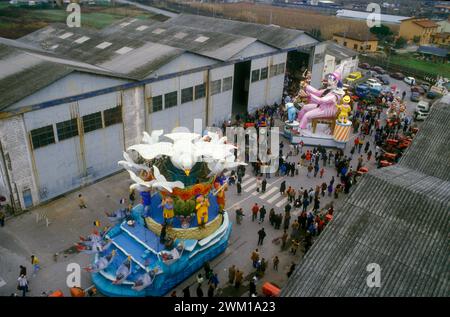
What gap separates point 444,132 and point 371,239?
16801 millimetres

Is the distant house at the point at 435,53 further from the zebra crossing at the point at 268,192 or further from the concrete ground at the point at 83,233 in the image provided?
the zebra crossing at the point at 268,192

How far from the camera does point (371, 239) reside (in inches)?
698

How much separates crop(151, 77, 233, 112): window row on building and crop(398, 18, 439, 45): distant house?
7116 cm

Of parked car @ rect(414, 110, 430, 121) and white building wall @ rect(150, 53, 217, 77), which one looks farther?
parked car @ rect(414, 110, 430, 121)

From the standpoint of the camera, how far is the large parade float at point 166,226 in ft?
66.6

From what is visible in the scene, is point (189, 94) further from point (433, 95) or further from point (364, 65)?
point (364, 65)

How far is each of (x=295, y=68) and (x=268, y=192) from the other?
3050cm

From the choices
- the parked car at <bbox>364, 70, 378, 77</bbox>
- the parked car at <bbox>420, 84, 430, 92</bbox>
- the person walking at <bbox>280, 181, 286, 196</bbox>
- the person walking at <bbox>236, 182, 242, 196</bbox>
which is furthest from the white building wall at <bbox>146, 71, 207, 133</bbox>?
the parked car at <bbox>420, 84, 430, 92</bbox>

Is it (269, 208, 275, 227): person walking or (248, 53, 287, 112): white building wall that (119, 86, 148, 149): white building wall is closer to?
(269, 208, 275, 227): person walking

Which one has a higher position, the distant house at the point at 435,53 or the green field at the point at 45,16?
the green field at the point at 45,16

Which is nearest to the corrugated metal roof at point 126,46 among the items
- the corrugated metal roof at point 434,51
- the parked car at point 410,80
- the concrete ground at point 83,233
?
the concrete ground at point 83,233

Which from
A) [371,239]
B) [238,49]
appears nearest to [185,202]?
[371,239]

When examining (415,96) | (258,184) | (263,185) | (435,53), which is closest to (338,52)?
(415,96)

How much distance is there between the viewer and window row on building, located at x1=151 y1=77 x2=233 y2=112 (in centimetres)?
3444
